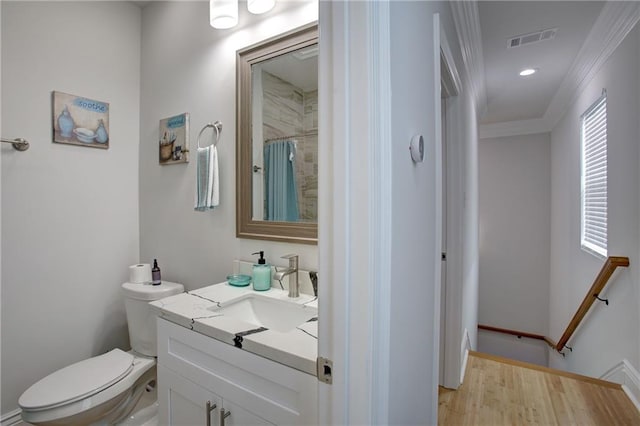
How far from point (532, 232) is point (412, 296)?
4.48m

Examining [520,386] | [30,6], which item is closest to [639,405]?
[520,386]

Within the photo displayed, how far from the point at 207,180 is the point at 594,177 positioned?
321cm

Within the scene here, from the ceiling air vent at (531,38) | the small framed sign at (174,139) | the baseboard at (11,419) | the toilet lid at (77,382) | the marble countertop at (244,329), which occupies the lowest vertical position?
the baseboard at (11,419)

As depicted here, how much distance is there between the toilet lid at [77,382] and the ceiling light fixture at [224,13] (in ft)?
6.12

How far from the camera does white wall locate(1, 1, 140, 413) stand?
172cm

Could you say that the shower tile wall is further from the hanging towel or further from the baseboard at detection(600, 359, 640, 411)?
the baseboard at detection(600, 359, 640, 411)

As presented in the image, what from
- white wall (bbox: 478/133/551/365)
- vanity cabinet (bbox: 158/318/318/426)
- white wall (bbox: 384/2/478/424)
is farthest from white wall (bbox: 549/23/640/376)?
vanity cabinet (bbox: 158/318/318/426)

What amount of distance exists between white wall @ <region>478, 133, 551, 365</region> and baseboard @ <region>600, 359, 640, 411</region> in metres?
2.38

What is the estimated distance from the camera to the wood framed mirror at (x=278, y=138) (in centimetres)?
151

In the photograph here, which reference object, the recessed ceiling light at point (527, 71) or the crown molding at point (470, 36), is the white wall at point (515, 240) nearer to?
the recessed ceiling light at point (527, 71)

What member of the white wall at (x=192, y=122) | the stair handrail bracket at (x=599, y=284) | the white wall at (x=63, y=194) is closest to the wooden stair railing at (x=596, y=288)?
the stair handrail bracket at (x=599, y=284)

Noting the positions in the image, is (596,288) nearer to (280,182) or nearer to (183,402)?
(280,182)

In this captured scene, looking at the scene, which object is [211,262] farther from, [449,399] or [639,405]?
[639,405]

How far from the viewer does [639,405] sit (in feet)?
5.99
